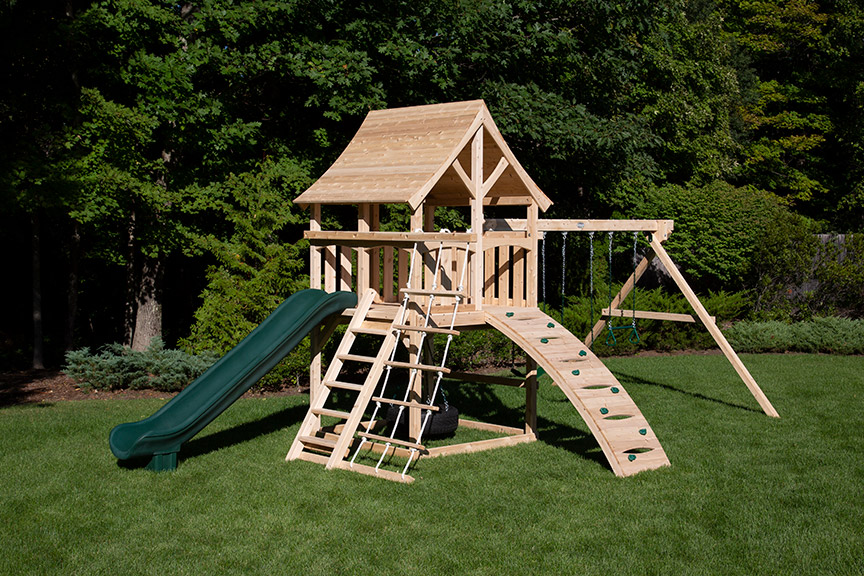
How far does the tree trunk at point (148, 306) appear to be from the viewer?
49.0 feet

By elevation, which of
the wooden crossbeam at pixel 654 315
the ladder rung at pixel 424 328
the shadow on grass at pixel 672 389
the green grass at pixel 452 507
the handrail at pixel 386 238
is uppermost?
the handrail at pixel 386 238

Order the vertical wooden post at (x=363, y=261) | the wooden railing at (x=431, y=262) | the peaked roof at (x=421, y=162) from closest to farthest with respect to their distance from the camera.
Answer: the peaked roof at (x=421, y=162) < the wooden railing at (x=431, y=262) < the vertical wooden post at (x=363, y=261)

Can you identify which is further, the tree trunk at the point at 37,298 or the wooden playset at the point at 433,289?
the tree trunk at the point at 37,298

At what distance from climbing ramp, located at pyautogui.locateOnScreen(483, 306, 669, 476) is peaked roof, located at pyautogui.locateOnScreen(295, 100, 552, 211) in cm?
191

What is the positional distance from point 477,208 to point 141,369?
7.22 meters

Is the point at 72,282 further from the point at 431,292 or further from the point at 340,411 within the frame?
the point at 431,292

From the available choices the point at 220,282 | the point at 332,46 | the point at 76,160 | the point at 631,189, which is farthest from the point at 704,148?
the point at 76,160

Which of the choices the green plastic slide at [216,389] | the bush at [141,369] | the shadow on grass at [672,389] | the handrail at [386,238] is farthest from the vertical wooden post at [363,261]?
the shadow on grass at [672,389]

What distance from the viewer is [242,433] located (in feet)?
33.1

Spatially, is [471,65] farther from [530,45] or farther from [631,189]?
[631,189]


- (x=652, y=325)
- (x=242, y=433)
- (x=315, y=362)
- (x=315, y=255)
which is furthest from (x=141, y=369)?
(x=652, y=325)

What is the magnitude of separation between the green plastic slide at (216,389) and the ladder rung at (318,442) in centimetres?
83

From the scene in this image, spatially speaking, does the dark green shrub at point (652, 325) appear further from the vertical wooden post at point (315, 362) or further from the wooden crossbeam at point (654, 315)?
the vertical wooden post at point (315, 362)

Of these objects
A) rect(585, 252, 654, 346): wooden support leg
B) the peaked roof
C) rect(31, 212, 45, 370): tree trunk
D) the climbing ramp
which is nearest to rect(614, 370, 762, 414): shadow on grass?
rect(585, 252, 654, 346): wooden support leg
